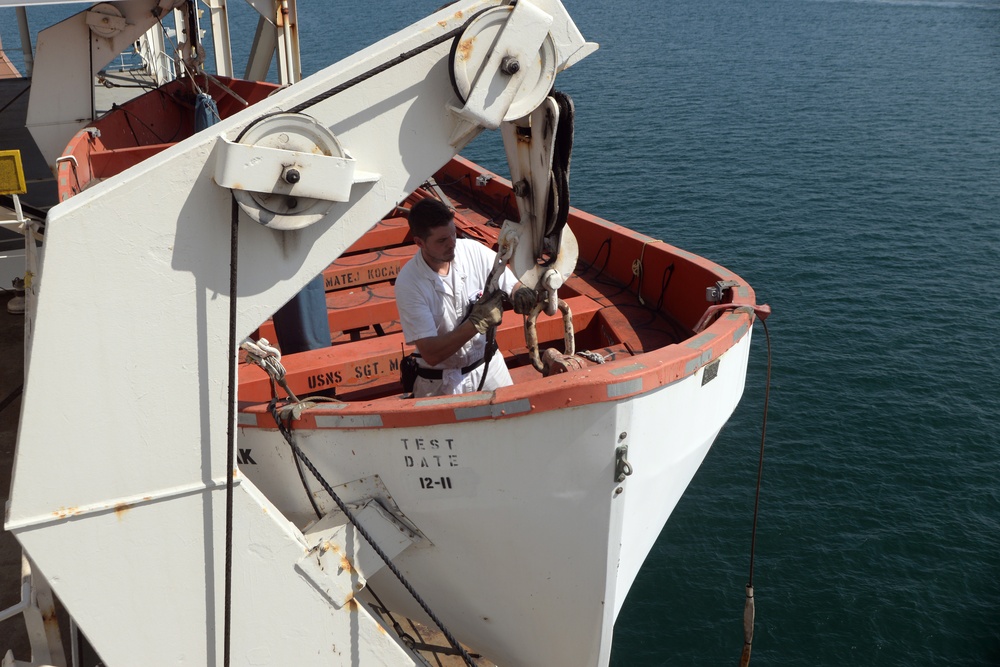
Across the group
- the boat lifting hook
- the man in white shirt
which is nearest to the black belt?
the man in white shirt

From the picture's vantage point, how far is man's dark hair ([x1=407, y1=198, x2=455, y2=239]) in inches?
161

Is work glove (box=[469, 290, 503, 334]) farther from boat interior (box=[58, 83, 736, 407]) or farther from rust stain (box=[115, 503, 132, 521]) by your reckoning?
rust stain (box=[115, 503, 132, 521])

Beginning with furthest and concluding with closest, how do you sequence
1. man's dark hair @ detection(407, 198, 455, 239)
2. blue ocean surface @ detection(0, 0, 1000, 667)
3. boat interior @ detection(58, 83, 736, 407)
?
blue ocean surface @ detection(0, 0, 1000, 667) → boat interior @ detection(58, 83, 736, 407) → man's dark hair @ detection(407, 198, 455, 239)

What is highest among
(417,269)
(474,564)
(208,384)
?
(417,269)

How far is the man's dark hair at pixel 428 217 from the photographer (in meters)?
4.10

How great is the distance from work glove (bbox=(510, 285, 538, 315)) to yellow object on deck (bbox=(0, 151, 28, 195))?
4.06 meters

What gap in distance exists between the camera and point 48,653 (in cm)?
449

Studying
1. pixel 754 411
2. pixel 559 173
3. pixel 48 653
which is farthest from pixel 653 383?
pixel 754 411

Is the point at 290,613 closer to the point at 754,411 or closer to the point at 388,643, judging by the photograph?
the point at 388,643

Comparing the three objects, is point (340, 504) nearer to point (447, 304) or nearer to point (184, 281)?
point (447, 304)

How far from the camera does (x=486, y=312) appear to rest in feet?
12.7

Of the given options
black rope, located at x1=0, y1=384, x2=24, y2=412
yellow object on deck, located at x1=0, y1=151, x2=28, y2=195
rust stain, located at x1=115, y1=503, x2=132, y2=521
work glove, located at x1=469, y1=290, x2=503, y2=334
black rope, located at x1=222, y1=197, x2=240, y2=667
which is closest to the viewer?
black rope, located at x1=222, y1=197, x2=240, y2=667

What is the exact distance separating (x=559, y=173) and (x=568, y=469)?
1.32m

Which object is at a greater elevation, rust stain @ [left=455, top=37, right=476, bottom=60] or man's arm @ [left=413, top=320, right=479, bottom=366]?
rust stain @ [left=455, top=37, right=476, bottom=60]
